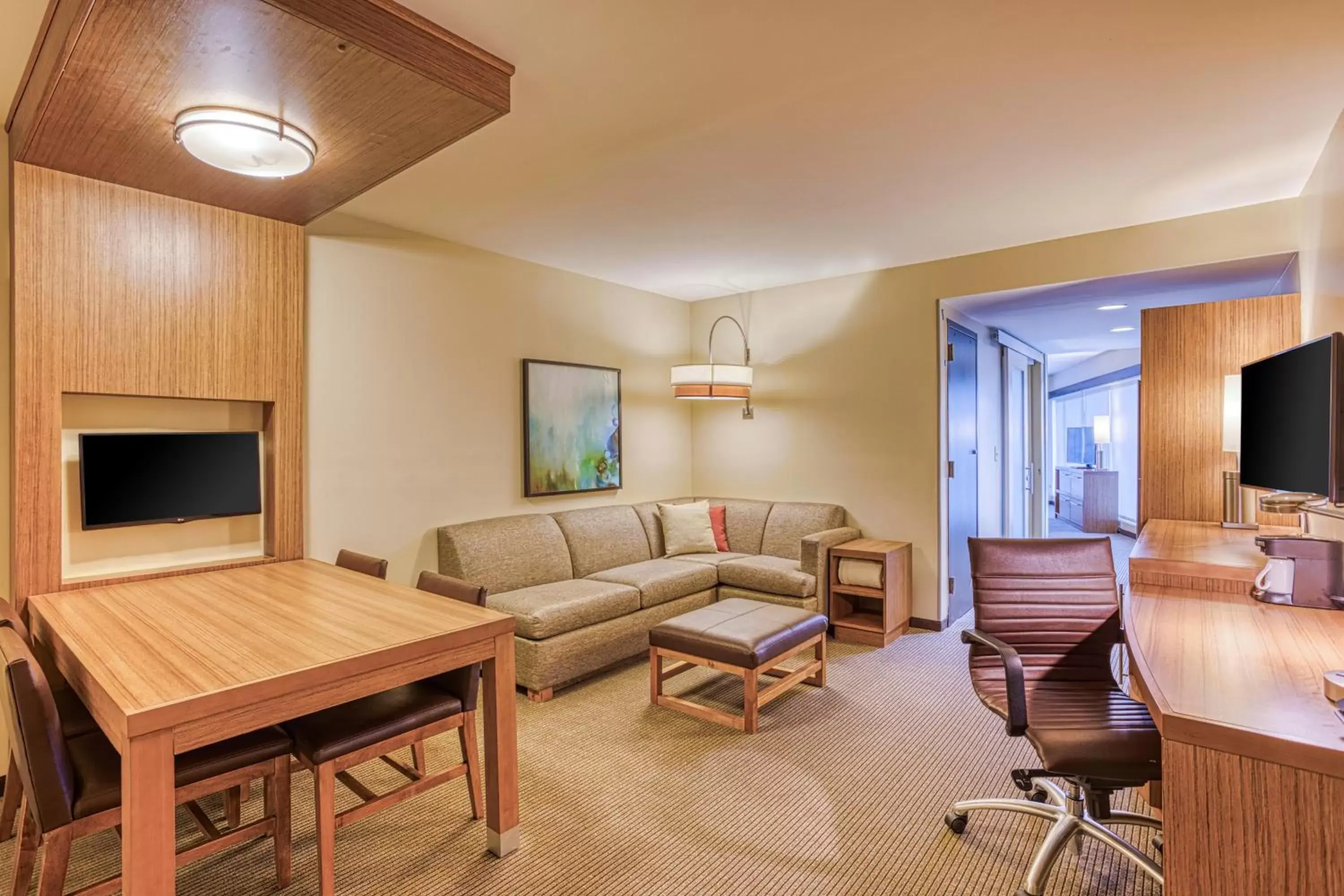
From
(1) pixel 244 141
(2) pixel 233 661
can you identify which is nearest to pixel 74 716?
(2) pixel 233 661

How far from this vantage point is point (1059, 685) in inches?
90.9

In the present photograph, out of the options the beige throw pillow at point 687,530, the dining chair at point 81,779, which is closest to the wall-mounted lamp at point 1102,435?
the beige throw pillow at point 687,530

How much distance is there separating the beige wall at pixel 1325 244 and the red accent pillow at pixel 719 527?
363 centimetres

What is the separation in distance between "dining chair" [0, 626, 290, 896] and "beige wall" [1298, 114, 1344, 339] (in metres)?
3.96

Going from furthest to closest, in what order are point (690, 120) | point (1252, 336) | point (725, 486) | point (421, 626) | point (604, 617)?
1. point (725, 486)
2. point (604, 617)
3. point (1252, 336)
4. point (690, 120)
5. point (421, 626)

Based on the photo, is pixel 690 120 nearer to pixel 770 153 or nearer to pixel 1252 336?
pixel 770 153

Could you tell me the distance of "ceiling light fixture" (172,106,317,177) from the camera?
207 centimetres

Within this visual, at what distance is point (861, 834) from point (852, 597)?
263 cm

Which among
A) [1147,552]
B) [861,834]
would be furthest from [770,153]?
[861,834]

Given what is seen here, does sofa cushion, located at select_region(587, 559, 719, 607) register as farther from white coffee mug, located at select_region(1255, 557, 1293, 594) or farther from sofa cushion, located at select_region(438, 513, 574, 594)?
white coffee mug, located at select_region(1255, 557, 1293, 594)

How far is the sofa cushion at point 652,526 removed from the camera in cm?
515

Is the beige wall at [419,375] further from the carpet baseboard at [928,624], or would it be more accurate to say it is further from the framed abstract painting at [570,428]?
the carpet baseboard at [928,624]

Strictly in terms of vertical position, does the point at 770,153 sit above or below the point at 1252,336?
above

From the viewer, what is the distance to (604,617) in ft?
12.6
